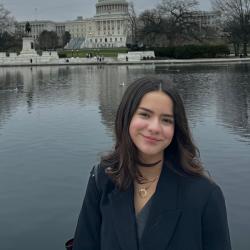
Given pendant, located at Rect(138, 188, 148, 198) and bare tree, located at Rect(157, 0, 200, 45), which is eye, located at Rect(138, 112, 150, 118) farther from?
bare tree, located at Rect(157, 0, 200, 45)

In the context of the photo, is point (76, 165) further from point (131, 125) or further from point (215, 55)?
point (215, 55)

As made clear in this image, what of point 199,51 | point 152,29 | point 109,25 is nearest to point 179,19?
point 152,29

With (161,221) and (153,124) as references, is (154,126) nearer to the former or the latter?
(153,124)

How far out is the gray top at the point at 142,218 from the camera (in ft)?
8.14

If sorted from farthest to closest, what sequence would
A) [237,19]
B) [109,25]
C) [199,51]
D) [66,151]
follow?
[109,25]
[237,19]
[199,51]
[66,151]

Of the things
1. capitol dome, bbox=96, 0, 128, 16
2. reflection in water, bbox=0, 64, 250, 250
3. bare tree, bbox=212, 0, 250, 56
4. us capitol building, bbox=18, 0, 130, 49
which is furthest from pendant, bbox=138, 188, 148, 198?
capitol dome, bbox=96, 0, 128, 16

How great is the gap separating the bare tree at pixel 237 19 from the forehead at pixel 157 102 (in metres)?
71.7

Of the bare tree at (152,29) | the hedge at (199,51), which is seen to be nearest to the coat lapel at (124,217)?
the hedge at (199,51)

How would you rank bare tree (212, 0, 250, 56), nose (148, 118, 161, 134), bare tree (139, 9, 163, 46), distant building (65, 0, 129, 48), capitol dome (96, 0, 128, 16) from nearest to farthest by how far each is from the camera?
nose (148, 118, 161, 134)
bare tree (212, 0, 250, 56)
bare tree (139, 9, 163, 46)
distant building (65, 0, 129, 48)
capitol dome (96, 0, 128, 16)

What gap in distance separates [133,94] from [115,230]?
65cm

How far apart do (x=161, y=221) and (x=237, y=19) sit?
7644cm

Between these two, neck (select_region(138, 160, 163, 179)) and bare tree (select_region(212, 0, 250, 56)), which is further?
bare tree (select_region(212, 0, 250, 56))

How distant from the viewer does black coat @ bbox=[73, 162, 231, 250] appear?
7.99ft

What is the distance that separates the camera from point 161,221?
7.97 feet
